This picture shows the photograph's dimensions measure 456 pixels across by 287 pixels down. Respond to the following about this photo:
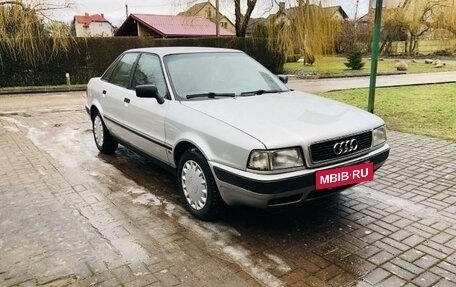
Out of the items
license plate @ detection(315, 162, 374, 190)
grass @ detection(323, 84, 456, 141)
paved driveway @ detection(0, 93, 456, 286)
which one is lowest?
paved driveway @ detection(0, 93, 456, 286)

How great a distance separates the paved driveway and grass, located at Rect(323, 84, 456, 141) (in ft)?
7.79

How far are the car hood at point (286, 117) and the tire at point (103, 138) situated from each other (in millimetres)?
2419

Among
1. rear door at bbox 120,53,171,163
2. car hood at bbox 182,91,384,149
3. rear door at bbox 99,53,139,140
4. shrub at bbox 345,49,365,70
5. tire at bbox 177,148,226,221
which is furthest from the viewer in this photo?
shrub at bbox 345,49,365,70

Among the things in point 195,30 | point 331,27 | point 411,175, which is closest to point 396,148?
point 411,175

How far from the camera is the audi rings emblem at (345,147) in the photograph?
333cm

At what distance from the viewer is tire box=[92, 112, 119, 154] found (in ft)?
19.5

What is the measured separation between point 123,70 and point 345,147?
10.7ft

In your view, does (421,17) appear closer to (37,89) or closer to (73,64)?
(73,64)

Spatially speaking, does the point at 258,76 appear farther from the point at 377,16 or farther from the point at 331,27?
the point at 331,27

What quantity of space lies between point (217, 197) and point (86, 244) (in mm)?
1188

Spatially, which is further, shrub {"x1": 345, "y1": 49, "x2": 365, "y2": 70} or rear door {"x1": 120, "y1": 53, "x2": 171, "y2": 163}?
shrub {"x1": 345, "y1": 49, "x2": 365, "y2": 70}

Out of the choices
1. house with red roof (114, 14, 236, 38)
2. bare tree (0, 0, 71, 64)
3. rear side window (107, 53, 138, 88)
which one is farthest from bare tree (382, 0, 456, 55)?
rear side window (107, 53, 138, 88)

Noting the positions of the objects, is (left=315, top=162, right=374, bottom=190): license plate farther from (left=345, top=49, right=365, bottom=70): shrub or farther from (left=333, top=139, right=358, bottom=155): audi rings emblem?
(left=345, top=49, right=365, bottom=70): shrub

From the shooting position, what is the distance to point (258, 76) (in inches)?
186
